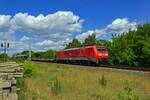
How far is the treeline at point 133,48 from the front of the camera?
46606 millimetres

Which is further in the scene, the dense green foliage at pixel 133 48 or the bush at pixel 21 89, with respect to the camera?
the dense green foliage at pixel 133 48

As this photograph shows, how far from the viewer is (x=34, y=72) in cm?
2558

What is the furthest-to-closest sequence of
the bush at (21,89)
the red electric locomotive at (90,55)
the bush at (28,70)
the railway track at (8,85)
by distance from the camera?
1. the red electric locomotive at (90,55)
2. the bush at (28,70)
3. the bush at (21,89)
4. the railway track at (8,85)

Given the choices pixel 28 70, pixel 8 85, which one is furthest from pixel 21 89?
pixel 28 70

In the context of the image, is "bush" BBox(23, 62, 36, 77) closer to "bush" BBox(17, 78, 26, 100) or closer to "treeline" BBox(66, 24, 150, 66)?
"bush" BBox(17, 78, 26, 100)

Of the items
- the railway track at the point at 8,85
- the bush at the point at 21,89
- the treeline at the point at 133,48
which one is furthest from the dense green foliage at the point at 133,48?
the railway track at the point at 8,85

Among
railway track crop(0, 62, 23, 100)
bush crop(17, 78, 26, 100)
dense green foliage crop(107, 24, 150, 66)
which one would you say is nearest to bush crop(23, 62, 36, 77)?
bush crop(17, 78, 26, 100)

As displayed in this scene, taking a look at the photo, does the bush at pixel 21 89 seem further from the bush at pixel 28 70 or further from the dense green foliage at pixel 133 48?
the dense green foliage at pixel 133 48

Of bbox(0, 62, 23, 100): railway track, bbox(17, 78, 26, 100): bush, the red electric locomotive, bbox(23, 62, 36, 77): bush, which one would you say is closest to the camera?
bbox(0, 62, 23, 100): railway track

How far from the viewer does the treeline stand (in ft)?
153

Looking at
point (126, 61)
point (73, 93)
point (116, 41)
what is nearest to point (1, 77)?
point (73, 93)

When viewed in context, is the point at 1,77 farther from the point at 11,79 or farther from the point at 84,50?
the point at 84,50

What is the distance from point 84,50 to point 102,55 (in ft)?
11.4

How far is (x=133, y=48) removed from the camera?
1939 inches
